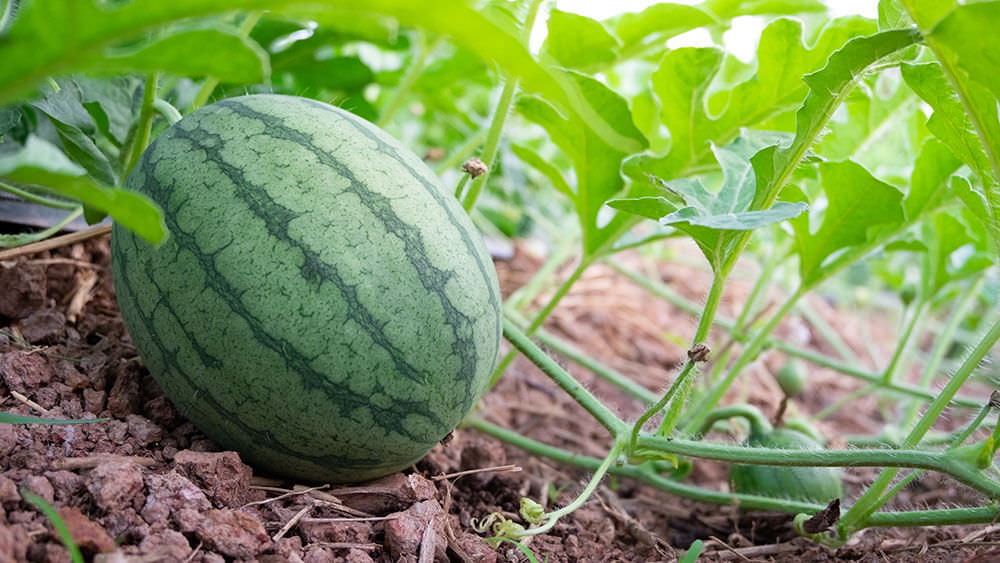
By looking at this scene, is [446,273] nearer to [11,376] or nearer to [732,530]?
[11,376]

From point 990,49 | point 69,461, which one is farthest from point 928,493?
point 69,461

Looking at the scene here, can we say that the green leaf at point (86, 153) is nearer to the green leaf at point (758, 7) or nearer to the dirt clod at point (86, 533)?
the dirt clod at point (86, 533)

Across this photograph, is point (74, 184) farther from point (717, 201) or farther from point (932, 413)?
point (932, 413)

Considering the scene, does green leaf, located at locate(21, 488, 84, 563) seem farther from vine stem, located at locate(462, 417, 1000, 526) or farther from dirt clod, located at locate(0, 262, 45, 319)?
vine stem, located at locate(462, 417, 1000, 526)

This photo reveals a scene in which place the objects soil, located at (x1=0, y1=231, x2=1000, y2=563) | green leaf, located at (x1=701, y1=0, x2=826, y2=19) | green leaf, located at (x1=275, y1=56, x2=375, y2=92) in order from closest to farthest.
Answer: soil, located at (x1=0, y1=231, x2=1000, y2=563)
green leaf, located at (x1=701, y1=0, x2=826, y2=19)
green leaf, located at (x1=275, y1=56, x2=375, y2=92)

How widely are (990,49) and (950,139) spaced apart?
1.08ft

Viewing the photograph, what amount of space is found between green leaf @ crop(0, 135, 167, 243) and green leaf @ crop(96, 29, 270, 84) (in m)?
0.10

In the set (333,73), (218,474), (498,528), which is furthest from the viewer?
(333,73)

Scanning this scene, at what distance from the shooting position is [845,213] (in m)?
1.54

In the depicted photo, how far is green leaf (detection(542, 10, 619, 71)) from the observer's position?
1.55 metres

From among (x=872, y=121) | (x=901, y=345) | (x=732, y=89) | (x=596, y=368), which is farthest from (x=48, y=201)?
(x=901, y=345)

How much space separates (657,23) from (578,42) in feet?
0.62

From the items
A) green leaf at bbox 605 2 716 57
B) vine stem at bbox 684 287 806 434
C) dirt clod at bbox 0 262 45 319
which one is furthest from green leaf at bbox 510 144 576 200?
dirt clod at bbox 0 262 45 319

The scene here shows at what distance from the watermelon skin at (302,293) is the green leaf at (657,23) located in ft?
2.35
